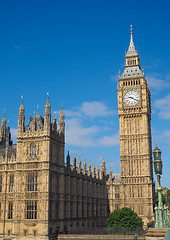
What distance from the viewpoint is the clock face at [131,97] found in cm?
10544

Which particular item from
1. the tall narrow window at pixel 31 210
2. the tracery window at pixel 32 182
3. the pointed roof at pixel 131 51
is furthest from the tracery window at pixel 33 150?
the pointed roof at pixel 131 51

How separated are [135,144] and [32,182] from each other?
45.0 m

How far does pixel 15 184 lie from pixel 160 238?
47.2 metres

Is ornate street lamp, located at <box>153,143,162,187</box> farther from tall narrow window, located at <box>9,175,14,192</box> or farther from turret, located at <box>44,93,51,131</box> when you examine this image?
tall narrow window, located at <box>9,175,14,192</box>

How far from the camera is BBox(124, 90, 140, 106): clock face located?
105 metres

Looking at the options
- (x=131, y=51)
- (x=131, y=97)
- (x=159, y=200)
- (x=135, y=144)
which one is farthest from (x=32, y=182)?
(x=131, y=51)

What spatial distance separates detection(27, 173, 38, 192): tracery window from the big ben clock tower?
41518 millimetres

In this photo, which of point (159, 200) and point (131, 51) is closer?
point (159, 200)

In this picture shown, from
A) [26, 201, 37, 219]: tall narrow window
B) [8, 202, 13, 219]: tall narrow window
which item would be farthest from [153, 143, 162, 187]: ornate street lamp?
[8, 202, 13, 219]: tall narrow window

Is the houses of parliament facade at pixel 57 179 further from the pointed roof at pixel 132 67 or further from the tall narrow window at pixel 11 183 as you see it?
the pointed roof at pixel 132 67

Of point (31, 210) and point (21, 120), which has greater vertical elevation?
point (21, 120)

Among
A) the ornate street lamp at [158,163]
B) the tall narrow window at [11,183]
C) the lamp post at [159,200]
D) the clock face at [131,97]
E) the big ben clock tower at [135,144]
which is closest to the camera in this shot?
the lamp post at [159,200]

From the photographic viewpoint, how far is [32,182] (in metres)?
66.0

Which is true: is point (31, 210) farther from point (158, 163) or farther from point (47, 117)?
point (158, 163)
